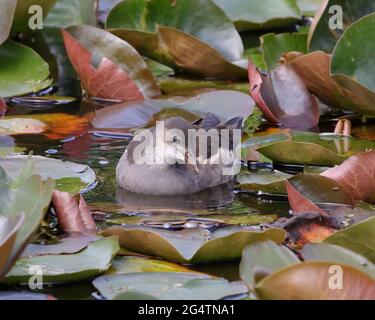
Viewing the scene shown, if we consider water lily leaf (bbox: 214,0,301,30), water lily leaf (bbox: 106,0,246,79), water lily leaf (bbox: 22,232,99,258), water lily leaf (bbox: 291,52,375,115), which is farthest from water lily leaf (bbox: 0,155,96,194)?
water lily leaf (bbox: 214,0,301,30)

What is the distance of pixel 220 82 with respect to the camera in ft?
15.7

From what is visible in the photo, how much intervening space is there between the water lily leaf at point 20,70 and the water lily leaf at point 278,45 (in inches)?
41.1

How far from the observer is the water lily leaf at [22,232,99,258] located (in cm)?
264

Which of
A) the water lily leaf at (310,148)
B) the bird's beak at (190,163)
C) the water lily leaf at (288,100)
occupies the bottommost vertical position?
the bird's beak at (190,163)

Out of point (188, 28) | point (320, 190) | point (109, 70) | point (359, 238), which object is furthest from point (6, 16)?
point (359, 238)

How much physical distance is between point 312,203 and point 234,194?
1.99ft

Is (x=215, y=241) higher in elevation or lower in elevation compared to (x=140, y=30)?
lower

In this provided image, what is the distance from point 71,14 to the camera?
4.82 metres

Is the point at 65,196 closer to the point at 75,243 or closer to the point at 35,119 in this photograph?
the point at 75,243

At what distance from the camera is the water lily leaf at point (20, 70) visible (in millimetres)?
4453

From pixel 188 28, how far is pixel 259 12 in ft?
2.27

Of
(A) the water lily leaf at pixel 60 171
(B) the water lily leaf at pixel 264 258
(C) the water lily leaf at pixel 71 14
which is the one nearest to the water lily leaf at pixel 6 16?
(C) the water lily leaf at pixel 71 14

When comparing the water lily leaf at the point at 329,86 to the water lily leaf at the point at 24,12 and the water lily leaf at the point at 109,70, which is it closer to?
the water lily leaf at the point at 109,70
